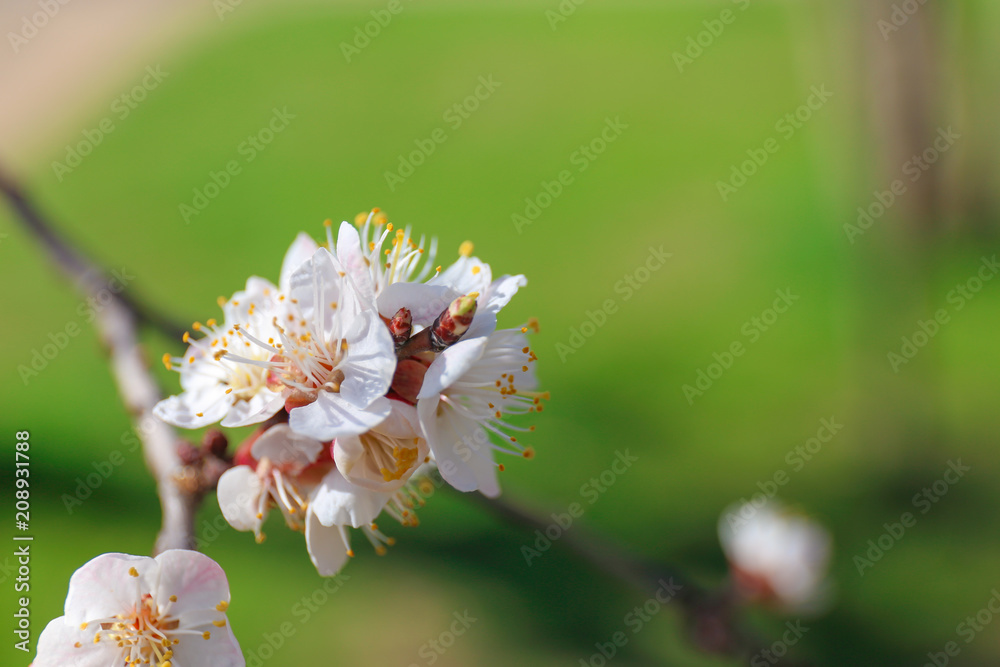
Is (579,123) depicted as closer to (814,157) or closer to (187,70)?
(814,157)

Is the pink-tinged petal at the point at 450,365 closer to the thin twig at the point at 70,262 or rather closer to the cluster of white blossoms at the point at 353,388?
the cluster of white blossoms at the point at 353,388

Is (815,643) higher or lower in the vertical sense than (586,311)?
lower

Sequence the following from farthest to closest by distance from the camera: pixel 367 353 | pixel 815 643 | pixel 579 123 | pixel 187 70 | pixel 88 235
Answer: pixel 187 70 → pixel 579 123 → pixel 88 235 → pixel 815 643 → pixel 367 353

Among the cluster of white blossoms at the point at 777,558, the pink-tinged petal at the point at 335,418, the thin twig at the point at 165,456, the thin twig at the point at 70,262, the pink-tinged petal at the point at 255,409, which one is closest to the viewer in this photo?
the pink-tinged petal at the point at 335,418

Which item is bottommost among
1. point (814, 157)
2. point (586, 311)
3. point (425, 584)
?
point (425, 584)

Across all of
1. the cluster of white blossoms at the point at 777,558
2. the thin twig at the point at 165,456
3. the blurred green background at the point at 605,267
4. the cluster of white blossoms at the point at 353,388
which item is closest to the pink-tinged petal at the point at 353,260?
the cluster of white blossoms at the point at 353,388

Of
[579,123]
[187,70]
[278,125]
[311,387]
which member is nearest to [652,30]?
[579,123]

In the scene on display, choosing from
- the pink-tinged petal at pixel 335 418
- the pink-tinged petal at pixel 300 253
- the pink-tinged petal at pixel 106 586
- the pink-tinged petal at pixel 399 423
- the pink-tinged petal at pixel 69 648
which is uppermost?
the pink-tinged petal at pixel 300 253
